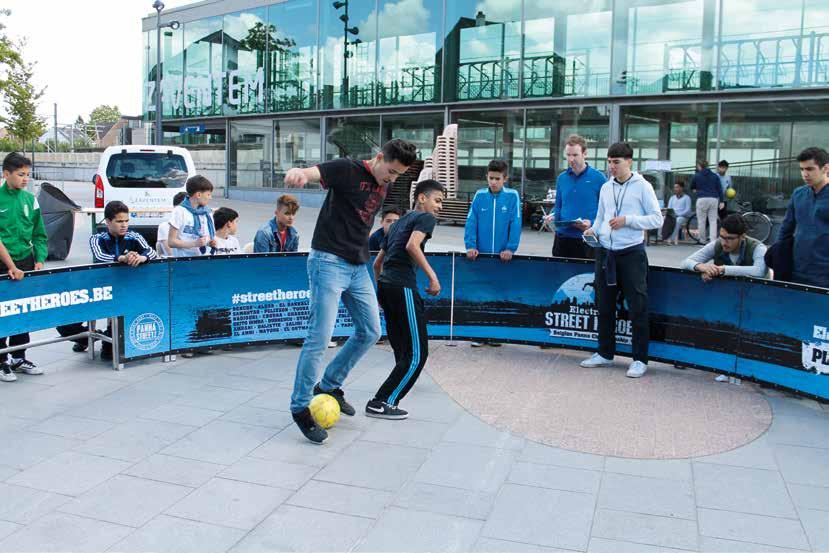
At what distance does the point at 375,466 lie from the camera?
4.91 meters

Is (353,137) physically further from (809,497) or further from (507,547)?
(507,547)

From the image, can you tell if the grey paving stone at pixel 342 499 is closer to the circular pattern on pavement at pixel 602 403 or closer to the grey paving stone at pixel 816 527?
the circular pattern on pavement at pixel 602 403

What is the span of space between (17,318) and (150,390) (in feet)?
3.88

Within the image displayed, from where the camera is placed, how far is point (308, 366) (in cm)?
524

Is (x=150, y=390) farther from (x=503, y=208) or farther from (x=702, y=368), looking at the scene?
(x=702, y=368)

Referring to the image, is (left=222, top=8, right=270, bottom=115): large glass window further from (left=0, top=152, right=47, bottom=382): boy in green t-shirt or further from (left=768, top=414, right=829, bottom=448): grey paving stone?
(left=768, top=414, right=829, bottom=448): grey paving stone

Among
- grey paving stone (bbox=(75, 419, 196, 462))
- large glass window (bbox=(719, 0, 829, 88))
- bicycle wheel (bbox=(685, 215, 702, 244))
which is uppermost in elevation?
large glass window (bbox=(719, 0, 829, 88))

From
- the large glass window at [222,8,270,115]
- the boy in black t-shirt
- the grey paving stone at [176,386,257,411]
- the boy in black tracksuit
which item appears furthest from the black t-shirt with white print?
the large glass window at [222,8,270,115]

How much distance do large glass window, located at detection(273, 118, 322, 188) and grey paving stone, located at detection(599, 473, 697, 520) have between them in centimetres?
2477

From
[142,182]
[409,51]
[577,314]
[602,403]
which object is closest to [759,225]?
[577,314]

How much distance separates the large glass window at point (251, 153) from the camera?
31.2 metres

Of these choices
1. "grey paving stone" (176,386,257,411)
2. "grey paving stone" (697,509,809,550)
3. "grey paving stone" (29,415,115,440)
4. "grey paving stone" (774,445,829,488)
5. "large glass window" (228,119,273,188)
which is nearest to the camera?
"grey paving stone" (697,509,809,550)

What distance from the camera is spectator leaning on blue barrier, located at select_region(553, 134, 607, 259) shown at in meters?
7.78

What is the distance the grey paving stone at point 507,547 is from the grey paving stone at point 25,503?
223cm
